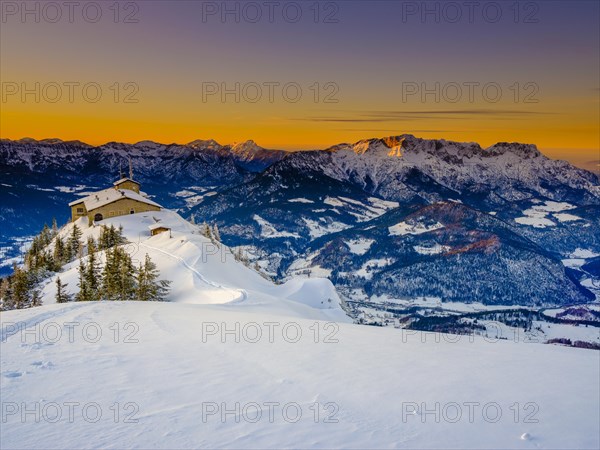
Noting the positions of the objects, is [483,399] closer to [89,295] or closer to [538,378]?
[538,378]

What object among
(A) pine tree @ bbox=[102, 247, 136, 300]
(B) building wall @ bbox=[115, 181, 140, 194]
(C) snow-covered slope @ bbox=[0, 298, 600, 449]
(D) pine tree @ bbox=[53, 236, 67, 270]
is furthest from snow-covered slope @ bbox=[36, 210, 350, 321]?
(B) building wall @ bbox=[115, 181, 140, 194]

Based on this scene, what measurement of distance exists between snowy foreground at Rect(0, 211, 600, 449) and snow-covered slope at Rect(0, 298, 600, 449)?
0.05 metres

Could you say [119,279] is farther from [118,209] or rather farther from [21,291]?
[118,209]

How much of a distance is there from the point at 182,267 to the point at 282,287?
12382 mm

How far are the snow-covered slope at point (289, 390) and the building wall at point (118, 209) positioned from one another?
80.9 m

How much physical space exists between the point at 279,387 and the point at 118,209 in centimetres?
9204

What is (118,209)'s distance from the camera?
96.2 m

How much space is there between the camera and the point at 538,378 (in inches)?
550

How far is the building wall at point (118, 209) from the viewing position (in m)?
94.7

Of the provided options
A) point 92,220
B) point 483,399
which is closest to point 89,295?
point 483,399

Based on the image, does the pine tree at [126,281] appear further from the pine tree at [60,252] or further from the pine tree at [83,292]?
the pine tree at [60,252]

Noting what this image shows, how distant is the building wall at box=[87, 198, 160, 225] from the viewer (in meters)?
94.7
